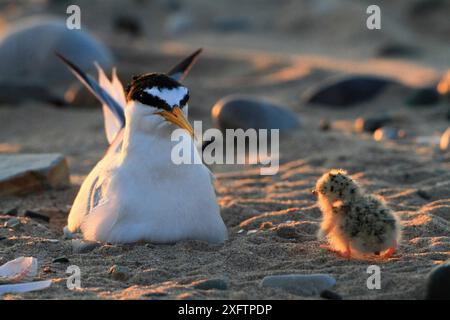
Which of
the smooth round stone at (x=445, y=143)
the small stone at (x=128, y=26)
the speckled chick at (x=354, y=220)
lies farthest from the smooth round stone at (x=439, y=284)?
the small stone at (x=128, y=26)

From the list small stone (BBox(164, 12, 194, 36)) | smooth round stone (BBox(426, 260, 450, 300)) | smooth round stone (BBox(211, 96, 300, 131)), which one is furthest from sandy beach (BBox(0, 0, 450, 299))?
small stone (BBox(164, 12, 194, 36))

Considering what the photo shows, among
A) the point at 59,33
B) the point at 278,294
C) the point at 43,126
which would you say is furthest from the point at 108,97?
the point at 59,33

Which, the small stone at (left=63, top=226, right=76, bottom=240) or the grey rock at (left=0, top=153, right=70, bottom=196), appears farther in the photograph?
the grey rock at (left=0, top=153, right=70, bottom=196)

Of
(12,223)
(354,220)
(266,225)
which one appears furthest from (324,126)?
(354,220)

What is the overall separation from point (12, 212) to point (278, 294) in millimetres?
2665

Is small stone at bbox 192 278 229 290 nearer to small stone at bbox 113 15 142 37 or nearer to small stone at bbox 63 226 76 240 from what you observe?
small stone at bbox 63 226 76 240

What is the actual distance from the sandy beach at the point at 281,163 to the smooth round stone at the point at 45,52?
106 cm

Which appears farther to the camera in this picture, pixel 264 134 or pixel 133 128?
pixel 264 134

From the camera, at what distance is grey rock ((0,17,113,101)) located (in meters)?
12.9

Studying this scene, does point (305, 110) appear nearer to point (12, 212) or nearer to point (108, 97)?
point (108, 97)

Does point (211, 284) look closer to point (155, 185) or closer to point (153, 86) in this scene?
point (155, 185)

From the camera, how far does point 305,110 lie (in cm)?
1077

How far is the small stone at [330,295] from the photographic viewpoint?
4070 mm

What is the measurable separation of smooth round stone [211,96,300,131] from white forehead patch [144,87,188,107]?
169 inches
